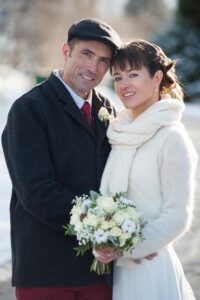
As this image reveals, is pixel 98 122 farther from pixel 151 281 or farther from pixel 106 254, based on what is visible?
pixel 151 281

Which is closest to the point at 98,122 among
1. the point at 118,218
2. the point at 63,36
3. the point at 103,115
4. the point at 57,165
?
the point at 103,115

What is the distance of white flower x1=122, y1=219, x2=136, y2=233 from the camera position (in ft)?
8.98

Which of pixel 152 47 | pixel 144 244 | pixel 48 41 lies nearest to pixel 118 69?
pixel 152 47

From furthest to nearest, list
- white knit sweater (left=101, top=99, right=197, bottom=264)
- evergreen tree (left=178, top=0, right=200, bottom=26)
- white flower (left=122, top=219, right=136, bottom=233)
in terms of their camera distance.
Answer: evergreen tree (left=178, top=0, right=200, bottom=26)
white knit sweater (left=101, top=99, right=197, bottom=264)
white flower (left=122, top=219, right=136, bottom=233)

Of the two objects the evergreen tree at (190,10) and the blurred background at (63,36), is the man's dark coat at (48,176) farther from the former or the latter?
the evergreen tree at (190,10)

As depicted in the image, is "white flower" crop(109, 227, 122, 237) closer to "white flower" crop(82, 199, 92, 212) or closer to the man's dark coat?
"white flower" crop(82, 199, 92, 212)

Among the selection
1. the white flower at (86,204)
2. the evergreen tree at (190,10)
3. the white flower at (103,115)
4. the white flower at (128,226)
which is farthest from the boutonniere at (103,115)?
the evergreen tree at (190,10)

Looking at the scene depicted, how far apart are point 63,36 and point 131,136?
34369mm

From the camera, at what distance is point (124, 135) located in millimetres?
3113

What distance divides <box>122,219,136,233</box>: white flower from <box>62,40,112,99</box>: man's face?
2.78 ft

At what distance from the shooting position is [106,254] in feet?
9.38

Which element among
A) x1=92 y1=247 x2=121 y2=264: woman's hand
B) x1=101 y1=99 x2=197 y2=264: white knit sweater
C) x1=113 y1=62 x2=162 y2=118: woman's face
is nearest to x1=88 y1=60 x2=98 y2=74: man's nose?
x1=113 y1=62 x2=162 y2=118: woman's face

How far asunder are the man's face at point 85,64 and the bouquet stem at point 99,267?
2.96ft

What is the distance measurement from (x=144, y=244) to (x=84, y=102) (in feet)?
2.78
